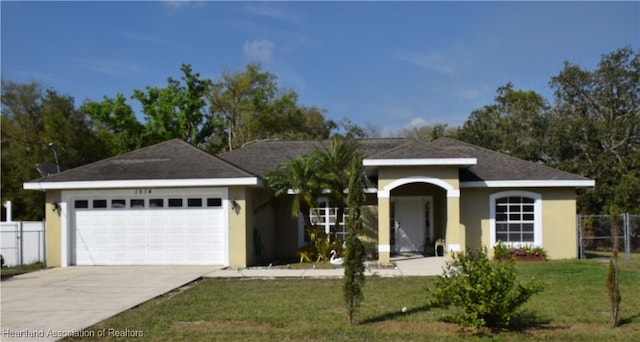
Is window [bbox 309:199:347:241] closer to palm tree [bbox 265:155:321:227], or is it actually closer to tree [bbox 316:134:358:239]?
tree [bbox 316:134:358:239]

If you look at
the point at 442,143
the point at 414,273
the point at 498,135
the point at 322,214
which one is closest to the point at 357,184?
the point at 414,273

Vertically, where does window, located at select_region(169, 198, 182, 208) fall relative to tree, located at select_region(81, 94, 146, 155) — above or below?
below

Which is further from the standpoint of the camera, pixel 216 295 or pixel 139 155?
pixel 139 155

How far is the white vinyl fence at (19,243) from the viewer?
870 inches

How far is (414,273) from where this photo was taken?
16.0m

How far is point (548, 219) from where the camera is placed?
66.5 feet

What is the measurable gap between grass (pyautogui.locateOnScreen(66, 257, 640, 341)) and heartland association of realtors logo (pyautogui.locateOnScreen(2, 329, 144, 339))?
0.61 ft

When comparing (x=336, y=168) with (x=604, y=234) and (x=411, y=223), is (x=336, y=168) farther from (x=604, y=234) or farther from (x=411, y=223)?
(x=604, y=234)

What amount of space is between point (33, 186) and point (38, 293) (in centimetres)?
630

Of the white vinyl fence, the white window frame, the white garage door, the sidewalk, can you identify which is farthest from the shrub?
the white vinyl fence

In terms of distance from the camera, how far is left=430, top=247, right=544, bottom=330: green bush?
858cm

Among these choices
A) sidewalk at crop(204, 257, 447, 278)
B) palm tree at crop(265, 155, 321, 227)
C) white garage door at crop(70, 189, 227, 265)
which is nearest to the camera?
sidewalk at crop(204, 257, 447, 278)

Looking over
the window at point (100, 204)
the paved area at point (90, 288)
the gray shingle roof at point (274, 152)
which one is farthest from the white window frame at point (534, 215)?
the window at point (100, 204)

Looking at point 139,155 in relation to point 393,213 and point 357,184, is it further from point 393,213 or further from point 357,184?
point 357,184
